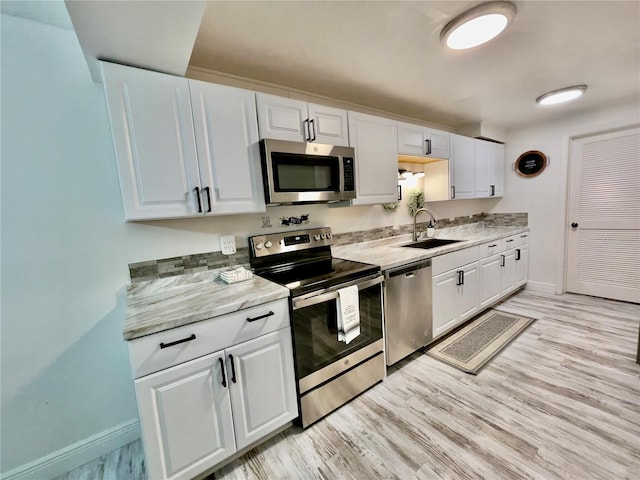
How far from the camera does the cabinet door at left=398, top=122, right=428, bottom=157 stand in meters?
2.47

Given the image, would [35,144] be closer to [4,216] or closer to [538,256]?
[4,216]

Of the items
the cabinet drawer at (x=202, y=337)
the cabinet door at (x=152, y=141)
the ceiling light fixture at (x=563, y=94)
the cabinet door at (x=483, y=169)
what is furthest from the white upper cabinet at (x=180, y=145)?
the cabinet door at (x=483, y=169)

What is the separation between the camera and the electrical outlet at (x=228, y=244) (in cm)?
185

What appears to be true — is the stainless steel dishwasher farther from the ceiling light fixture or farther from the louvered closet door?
the louvered closet door

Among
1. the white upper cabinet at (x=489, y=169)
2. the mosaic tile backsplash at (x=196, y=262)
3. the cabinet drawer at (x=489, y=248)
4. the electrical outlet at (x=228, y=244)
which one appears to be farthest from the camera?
the white upper cabinet at (x=489, y=169)

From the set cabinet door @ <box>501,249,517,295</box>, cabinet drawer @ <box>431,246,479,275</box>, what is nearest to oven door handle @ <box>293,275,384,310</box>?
cabinet drawer @ <box>431,246,479,275</box>

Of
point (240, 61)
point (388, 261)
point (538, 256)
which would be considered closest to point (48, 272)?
point (240, 61)

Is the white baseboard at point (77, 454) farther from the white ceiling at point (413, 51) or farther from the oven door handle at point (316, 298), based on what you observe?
the white ceiling at point (413, 51)

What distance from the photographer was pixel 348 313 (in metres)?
1.70

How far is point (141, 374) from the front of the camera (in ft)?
3.67

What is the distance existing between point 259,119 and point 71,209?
1.17 m

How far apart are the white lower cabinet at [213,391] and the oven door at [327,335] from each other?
3.1 inches

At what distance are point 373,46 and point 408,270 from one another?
156 centimetres

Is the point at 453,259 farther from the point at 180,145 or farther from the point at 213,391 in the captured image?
the point at 180,145
